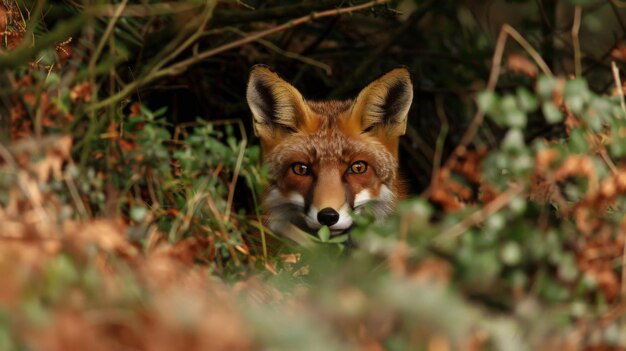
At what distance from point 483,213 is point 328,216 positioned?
142cm

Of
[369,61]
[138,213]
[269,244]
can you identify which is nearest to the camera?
[138,213]

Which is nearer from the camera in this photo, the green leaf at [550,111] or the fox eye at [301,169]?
the green leaf at [550,111]

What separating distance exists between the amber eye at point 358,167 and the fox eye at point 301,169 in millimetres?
226

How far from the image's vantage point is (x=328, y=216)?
4152 millimetres

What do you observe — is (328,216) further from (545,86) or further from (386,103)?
(545,86)

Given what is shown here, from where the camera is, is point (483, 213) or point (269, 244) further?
point (269, 244)

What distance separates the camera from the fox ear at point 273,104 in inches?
183

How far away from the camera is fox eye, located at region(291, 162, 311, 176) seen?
4.50 metres

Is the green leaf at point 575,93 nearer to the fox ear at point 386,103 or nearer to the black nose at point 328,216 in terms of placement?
the black nose at point 328,216

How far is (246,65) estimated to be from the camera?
19.8 ft

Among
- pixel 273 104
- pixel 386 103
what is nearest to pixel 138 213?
pixel 273 104

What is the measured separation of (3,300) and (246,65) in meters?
3.98

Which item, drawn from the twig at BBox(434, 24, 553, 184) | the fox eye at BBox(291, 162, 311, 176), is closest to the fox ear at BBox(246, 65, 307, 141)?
the fox eye at BBox(291, 162, 311, 176)

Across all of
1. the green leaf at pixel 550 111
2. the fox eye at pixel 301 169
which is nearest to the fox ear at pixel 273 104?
the fox eye at pixel 301 169
